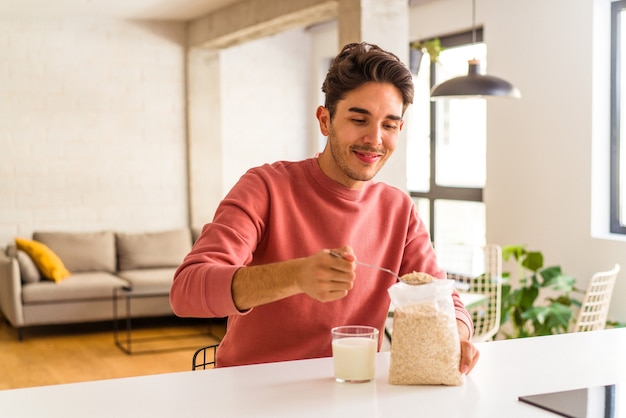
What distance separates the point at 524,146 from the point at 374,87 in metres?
3.79

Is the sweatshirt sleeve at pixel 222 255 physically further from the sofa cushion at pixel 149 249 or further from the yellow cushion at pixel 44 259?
the sofa cushion at pixel 149 249

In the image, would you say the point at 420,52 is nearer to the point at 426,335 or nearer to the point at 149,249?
the point at 149,249

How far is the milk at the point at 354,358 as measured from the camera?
1448 millimetres

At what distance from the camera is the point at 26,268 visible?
6051mm

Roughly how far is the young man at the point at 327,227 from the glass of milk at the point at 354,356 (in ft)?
0.47

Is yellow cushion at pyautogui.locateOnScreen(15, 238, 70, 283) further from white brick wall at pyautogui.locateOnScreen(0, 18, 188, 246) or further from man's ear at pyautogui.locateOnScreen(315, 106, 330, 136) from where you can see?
man's ear at pyautogui.locateOnScreen(315, 106, 330, 136)

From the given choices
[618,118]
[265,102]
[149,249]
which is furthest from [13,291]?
[618,118]

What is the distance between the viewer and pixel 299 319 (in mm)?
1771

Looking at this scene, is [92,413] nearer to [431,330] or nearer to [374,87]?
[431,330]

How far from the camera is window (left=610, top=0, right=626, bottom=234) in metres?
4.83

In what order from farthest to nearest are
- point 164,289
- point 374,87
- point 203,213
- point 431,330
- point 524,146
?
1. point 203,213
2. point 164,289
3. point 524,146
4. point 374,87
5. point 431,330

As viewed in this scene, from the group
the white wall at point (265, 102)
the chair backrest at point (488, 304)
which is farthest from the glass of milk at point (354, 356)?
the white wall at point (265, 102)

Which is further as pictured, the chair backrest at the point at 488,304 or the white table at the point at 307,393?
the chair backrest at the point at 488,304

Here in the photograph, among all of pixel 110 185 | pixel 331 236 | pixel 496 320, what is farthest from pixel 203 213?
pixel 331 236
